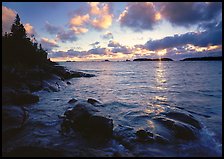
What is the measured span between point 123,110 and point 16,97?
26.4 feet

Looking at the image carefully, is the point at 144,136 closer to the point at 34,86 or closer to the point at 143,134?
the point at 143,134

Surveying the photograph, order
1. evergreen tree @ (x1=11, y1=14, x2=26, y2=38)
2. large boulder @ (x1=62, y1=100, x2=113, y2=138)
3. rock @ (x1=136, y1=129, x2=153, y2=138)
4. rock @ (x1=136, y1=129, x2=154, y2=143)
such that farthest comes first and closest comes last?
evergreen tree @ (x1=11, y1=14, x2=26, y2=38) < rock @ (x1=136, y1=129, x2=153, y2=138) < large boulder @ (x1=62, y1=100, x2=113, y2=138) < rock @ (x1=136, y1=129, x2=154, y2=143)

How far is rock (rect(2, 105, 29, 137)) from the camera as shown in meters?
9.45

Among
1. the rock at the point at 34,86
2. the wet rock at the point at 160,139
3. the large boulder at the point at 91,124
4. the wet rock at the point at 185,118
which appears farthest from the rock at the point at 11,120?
the rock at the point at 34,86

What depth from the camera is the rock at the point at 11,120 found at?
31.0 feet

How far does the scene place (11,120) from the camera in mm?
10133

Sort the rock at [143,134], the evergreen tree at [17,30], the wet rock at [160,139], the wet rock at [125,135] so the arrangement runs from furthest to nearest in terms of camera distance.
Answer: the evergreen tree at [17,30], the rock at [143,134], the wet rock at [160,139], the wet rock at [125,135]

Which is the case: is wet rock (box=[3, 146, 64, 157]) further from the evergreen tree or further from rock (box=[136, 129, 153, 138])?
the evergreen tree

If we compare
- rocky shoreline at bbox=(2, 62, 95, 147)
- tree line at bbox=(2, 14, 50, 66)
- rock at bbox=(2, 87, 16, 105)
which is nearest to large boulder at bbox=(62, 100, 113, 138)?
rocky shoreline at bbox=(2, 62, 95, 147)

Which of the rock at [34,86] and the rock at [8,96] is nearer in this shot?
the rock at [8,96]

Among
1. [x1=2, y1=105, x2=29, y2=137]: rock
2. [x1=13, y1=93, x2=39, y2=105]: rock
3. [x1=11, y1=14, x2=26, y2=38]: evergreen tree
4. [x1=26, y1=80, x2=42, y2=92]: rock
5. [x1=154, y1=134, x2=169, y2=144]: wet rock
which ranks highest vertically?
[x1=11, y1=14, x2=26, y2=38]: evergreen tree

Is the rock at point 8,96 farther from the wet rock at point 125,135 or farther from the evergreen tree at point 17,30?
the evergreen tree at point 17,30

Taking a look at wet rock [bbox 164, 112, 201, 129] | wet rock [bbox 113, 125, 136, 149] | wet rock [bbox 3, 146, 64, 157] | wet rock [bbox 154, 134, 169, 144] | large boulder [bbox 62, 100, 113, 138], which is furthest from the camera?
wet rock [bbox 164, 112, 201, 129]

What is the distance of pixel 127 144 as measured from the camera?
900cm
